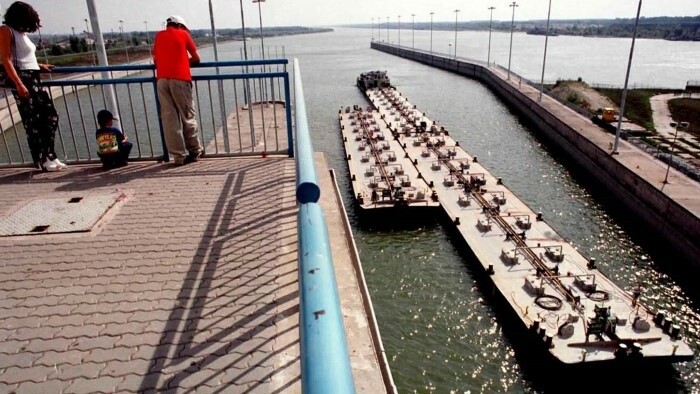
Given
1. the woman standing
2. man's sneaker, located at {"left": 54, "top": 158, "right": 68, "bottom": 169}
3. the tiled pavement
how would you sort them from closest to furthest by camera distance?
1. the tiled pavement
2. the woman standing
3. man's sneaker, located at {"left": 54, "top": 158, "right": 68, "bottom": 169}

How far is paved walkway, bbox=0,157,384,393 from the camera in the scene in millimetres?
3328

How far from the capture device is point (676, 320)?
49.9 feet

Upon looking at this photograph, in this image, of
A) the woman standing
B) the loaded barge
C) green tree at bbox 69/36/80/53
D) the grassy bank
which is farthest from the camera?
green tree at bbox 69/36/80/53

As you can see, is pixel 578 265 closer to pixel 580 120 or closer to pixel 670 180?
pixel 670 180

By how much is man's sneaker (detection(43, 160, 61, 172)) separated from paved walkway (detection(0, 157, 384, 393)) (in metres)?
1.02

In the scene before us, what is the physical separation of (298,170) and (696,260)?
20.5m

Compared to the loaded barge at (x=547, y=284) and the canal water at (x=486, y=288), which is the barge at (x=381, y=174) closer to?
the loaded barge at (x=547, y=284)

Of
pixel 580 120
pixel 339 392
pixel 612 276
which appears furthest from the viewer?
pixel 580 120

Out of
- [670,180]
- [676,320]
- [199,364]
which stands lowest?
[676,320]

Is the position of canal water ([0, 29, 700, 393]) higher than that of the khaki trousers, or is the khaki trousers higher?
the khaki trousers

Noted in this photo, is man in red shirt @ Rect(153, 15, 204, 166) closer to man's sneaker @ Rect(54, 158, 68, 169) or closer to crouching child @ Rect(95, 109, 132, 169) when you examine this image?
crouching child @ Rect(95, 109, 132, 169)

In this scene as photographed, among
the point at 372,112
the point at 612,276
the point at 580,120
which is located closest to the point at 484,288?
the point at 612,276

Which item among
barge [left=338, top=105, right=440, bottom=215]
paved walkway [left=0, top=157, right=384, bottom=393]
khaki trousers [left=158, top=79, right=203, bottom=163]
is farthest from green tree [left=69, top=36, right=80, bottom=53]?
paved walkway [left=0, top=157, right=384, bottom=393]

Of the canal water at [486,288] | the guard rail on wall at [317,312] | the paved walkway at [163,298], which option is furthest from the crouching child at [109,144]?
the canal water at [486,288]
